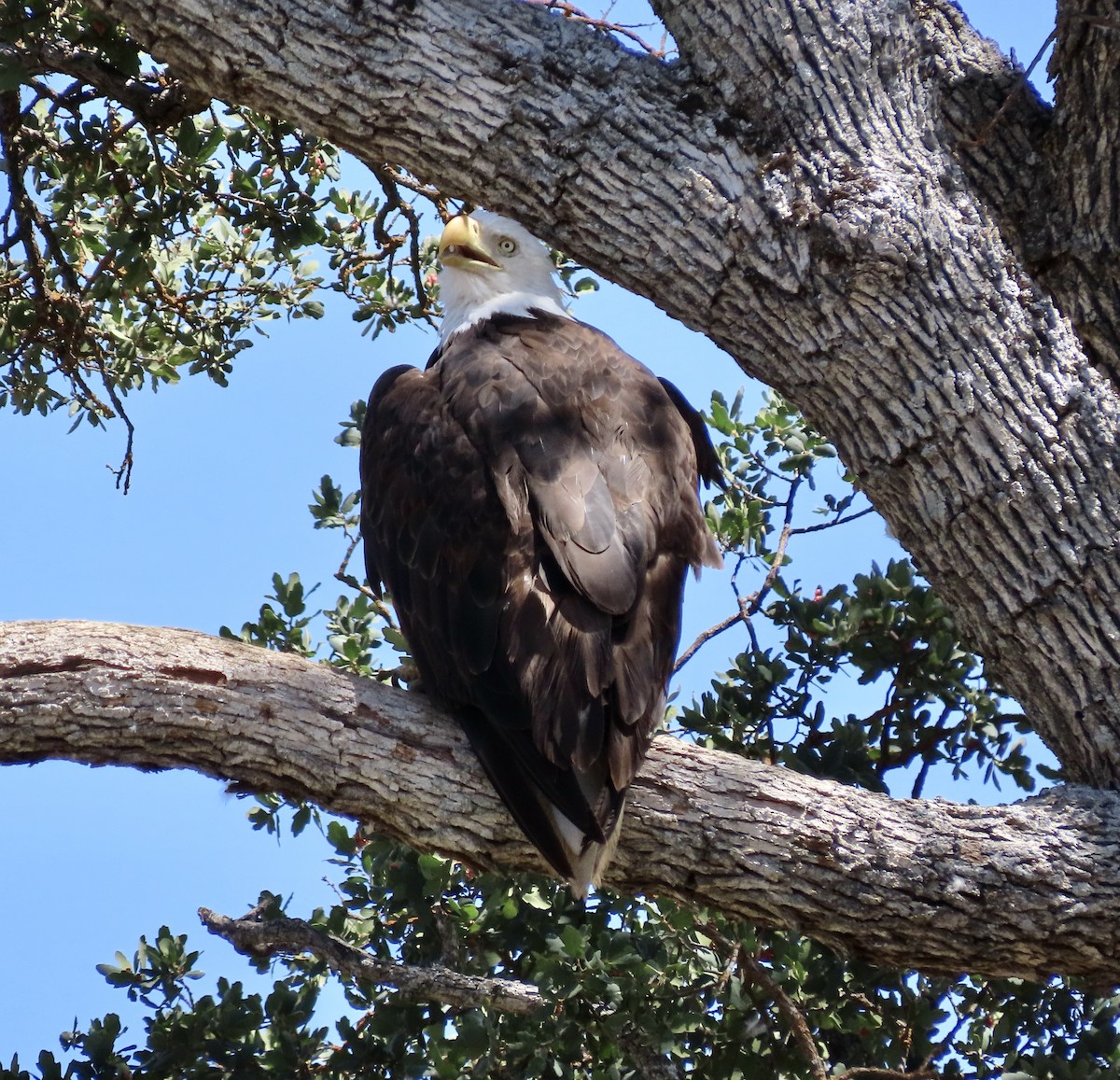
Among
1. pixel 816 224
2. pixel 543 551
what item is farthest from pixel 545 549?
pixel 816 224

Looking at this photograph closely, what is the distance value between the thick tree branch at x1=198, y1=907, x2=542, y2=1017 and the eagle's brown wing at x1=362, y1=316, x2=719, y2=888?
51 centimetres

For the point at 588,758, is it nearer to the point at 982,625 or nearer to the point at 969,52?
the point at 982,625

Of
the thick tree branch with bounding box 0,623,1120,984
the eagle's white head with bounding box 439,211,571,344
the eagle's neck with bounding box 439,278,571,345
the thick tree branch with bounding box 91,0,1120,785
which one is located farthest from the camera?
the eagle's white head with bounding box 439,211,571,344

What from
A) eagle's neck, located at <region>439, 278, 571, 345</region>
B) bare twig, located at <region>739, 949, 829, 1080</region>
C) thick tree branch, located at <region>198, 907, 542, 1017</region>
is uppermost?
eagle's neck, located at <region>439, 278, 571, 345</region>

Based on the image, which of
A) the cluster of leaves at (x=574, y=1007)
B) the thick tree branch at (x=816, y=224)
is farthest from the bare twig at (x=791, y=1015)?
the thick tree branch at (x=816, y=224)

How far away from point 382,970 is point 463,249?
2427mm

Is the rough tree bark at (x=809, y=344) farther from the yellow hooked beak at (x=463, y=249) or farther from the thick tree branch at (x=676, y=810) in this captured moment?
the yellow hooked beak at (x=463, y=249)

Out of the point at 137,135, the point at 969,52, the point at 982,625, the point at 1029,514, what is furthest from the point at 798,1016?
the point at 137,135

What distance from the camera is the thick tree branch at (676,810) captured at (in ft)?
9.90

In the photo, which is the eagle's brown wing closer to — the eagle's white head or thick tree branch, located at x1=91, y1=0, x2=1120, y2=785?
thick tree branch, located at x1=91, y1=0, x2=1120, y2=785

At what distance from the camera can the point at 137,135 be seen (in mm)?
4863

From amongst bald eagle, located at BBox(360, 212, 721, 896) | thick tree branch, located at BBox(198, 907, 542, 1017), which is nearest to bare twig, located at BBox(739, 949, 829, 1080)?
thick tree branch, located at BBox(198, 907, 542, 1017)

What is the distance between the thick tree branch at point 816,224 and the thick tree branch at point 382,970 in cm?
144

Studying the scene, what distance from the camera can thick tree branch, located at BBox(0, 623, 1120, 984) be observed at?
3018 millimetres
